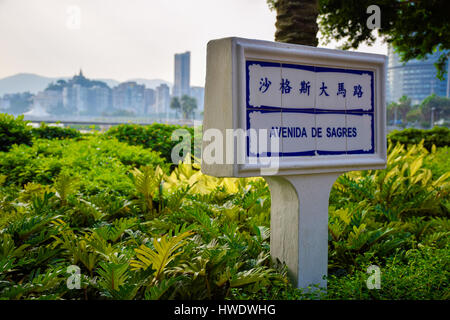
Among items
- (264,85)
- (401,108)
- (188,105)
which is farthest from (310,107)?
(401,108)

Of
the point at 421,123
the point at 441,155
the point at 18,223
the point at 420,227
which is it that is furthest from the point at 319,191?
the point at 421,123

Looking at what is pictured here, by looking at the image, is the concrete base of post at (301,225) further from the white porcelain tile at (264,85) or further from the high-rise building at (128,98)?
the high-rise building at (128,98)

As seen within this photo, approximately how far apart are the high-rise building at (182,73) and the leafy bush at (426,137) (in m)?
146

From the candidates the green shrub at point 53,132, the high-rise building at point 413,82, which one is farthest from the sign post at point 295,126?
the high-rise building at point 413,82

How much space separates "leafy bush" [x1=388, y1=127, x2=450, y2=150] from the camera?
10.8m

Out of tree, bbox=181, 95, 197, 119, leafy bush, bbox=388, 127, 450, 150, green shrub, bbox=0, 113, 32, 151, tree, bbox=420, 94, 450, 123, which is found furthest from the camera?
tree, bbox=181, 95, 197, 119

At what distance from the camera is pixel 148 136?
27.6 feet

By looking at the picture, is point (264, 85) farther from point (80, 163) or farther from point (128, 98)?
point (128, 98)

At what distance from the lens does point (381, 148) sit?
8.85 feet

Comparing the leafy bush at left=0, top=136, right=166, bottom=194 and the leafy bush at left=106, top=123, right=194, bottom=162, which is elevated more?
the leafy bush at left=106, top=123, right=194, bottom=162

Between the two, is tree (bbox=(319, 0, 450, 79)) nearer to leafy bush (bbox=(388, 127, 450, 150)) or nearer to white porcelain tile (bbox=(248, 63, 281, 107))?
leafy bush (bbox=(388, 127, 450, 150))

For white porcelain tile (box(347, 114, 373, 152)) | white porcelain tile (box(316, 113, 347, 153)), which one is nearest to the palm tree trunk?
white porcelain tile (box(347, 114, 373, 152))

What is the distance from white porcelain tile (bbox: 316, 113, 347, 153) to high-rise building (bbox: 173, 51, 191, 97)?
6090 inches

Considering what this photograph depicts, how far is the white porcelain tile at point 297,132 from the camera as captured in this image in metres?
2.30
